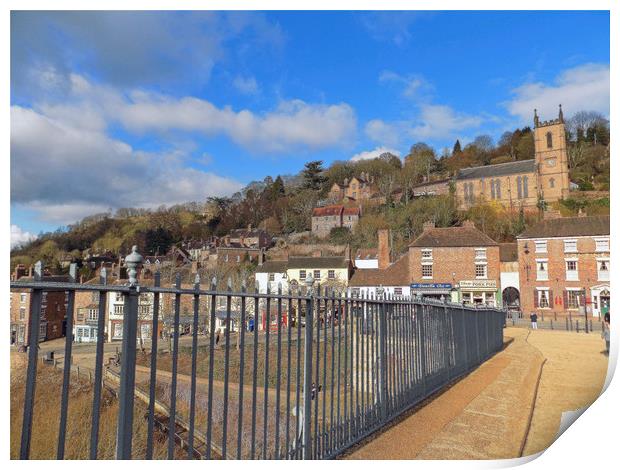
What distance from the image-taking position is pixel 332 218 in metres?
71.6

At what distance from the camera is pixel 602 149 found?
60.0 meters

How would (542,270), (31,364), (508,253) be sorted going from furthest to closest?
(508,253)
(542,270)
(31,364)

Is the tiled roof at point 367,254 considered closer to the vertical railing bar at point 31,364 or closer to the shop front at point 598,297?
the shop front at point 598,297

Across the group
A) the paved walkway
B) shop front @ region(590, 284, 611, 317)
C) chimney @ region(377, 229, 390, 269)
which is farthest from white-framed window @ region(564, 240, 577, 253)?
the paved walkway

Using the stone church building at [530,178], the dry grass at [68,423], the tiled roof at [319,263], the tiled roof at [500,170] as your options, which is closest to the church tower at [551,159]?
the stone church building at [530,178]

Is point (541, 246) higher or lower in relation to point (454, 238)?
lower

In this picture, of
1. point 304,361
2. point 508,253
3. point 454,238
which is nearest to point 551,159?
point 508,253

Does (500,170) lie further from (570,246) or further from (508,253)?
(570,246)

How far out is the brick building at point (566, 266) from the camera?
32250mm

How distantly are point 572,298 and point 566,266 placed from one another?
8.25 feet

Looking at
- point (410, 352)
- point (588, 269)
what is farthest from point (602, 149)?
point (410, 352)

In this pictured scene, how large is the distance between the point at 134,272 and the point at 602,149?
7161 cm

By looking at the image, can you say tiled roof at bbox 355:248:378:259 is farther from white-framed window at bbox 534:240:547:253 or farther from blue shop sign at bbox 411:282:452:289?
white-framed window at bbox 534:240:547:253

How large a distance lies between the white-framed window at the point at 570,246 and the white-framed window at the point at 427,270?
10.1 meters
